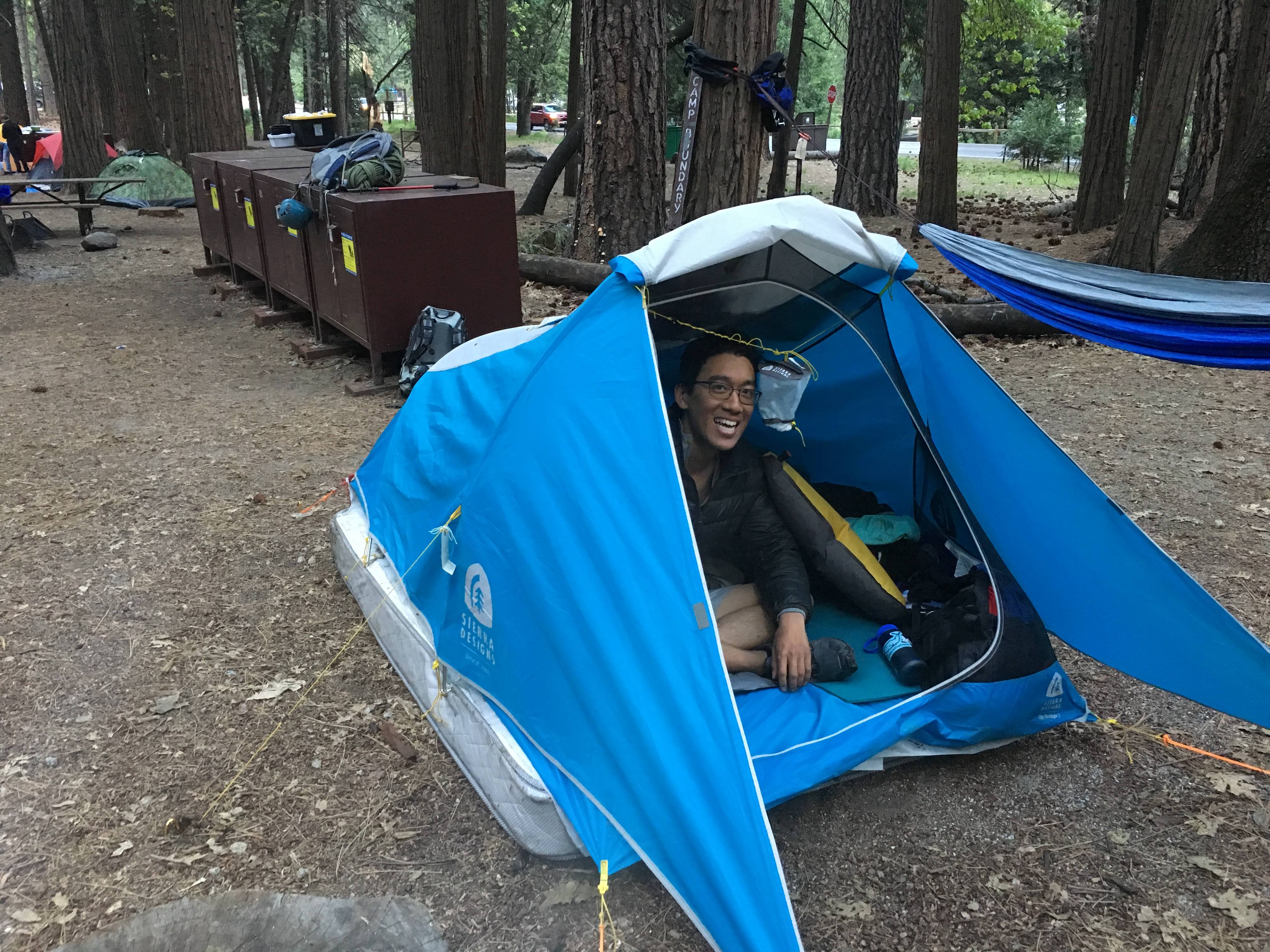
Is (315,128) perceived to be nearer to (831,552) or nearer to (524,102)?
(831,552)

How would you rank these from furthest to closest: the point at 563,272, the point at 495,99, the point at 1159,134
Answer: the point at 495,99, the point at 563,272, the point at 1159,134

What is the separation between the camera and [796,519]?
334 cm

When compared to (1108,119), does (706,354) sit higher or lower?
lower

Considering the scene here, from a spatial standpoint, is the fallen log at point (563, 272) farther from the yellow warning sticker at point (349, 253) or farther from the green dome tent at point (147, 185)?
the green dome tent at point (147, 185)

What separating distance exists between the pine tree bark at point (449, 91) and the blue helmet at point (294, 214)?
11.4ft

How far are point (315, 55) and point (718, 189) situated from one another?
2508cm

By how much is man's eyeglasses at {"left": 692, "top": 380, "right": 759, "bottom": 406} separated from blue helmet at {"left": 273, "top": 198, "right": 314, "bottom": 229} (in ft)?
14.4

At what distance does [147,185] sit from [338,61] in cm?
895

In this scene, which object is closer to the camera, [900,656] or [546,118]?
[900,656]

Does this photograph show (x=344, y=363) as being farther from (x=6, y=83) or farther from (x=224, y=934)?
(x=6, y=83)

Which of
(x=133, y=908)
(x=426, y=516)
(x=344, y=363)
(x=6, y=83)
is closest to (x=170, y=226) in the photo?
(x=344, y=363)

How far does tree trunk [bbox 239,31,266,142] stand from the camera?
2309 centimetres

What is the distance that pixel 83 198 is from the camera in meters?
11.4

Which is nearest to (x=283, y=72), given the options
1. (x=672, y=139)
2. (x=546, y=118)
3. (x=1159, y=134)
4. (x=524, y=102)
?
(x=524, y=102)
